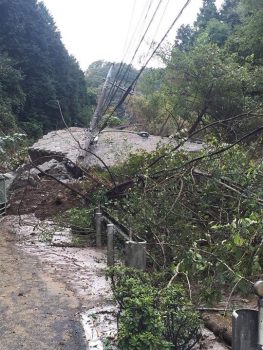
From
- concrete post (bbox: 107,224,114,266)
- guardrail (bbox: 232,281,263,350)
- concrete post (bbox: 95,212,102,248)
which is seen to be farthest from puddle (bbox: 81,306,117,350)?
concrete post (bbox: 95,212,102,248)

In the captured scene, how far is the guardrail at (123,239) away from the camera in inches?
201

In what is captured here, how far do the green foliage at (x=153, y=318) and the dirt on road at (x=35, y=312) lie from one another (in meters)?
0.89

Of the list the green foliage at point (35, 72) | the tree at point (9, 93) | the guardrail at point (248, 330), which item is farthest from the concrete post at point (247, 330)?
the green foliage at point (35, 72)

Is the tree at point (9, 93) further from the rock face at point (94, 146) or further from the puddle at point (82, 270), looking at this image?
the puddle at point (82, 270)

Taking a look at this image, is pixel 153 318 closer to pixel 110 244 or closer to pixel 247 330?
pixel 247 330

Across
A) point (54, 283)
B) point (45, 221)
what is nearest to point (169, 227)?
point (54, 283)

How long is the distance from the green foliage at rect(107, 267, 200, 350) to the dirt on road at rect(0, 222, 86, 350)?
0.89 meters

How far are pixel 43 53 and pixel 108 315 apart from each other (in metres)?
34.7

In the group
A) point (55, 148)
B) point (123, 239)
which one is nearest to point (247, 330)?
point (123, 239)

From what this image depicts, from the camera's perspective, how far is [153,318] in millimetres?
3416

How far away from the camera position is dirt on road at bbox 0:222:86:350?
420cm

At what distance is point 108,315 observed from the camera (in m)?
4.83

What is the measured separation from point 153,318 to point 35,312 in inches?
80.8

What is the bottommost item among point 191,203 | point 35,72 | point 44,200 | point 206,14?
point 44,200
